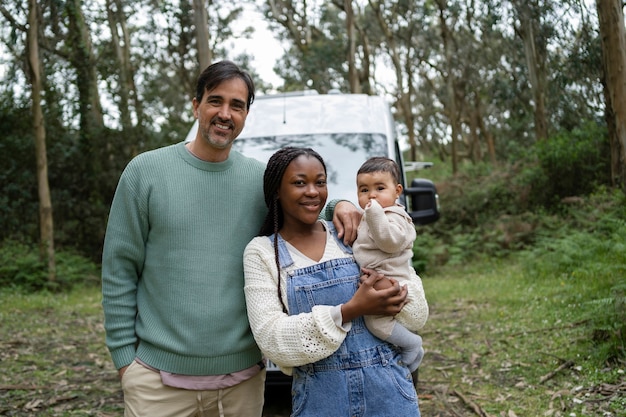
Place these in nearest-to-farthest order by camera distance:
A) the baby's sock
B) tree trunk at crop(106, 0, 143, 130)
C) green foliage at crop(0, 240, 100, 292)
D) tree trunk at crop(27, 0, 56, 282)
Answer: the baby's sock < tree trunk at crop(27, 0, 56, 282) < green foliage at crop(0, 240, 100, 292) < tree trunk at crop(106, 0, 143, 130)

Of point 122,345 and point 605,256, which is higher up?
point 122,345

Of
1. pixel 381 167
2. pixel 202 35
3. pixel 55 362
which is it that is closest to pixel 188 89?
pixel 202 35

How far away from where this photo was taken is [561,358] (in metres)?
A: 6.10

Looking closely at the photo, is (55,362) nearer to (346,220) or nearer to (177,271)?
(177,271)

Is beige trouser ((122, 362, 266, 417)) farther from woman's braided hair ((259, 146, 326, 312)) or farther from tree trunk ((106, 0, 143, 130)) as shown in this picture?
tree trunk ((106, 0, 143, 130))

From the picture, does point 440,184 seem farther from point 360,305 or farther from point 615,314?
point 360,305

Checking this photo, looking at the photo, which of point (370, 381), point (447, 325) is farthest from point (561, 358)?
point (370, 381)

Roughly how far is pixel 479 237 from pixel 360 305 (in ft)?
43.4

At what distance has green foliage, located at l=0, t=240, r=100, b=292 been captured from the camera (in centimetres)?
1394

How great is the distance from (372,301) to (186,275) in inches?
31.2

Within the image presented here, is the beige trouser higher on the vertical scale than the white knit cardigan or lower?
lower

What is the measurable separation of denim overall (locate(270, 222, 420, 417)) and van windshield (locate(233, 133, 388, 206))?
3294mm

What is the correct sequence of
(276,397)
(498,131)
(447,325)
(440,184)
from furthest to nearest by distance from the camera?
(498,131)
(440,184)
(447,325)
(276,397)

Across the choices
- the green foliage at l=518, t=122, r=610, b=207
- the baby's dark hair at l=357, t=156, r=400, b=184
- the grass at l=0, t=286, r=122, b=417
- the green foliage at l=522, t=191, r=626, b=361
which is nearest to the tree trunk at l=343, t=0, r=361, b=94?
the green foliage at l=518, t=122, r=610, b=207
